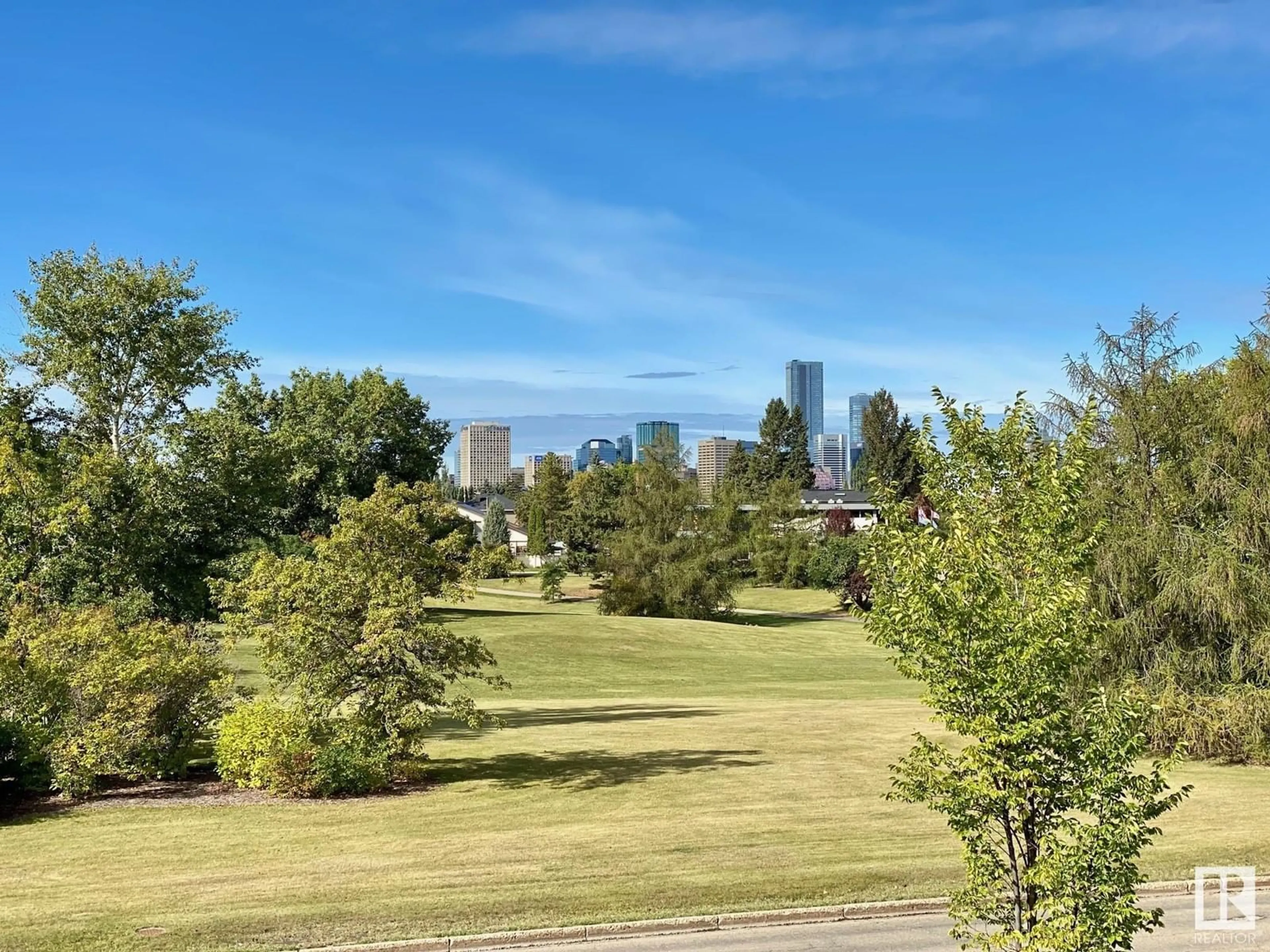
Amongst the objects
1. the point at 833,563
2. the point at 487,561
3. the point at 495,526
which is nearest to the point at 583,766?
the point at 487,561

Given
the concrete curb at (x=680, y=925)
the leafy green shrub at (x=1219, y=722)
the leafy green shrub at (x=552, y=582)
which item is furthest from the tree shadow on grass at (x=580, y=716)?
the leafy green shrub at (x=552, y=582)

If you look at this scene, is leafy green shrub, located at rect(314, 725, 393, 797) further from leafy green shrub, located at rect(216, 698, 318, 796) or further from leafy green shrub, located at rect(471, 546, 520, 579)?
leafy green shrub, located at rect(471, 546, 520, 579)

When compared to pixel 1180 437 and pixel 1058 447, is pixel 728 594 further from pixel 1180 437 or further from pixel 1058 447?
pixel 1058 447

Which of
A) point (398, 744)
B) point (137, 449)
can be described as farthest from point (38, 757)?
point (137, 449)

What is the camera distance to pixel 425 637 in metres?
20.3

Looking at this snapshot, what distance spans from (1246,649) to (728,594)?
165ft

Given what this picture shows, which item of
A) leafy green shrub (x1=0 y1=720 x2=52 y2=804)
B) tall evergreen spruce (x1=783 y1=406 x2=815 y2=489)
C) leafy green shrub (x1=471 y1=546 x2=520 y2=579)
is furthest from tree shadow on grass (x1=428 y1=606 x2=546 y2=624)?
tall evergreen spruce (x1=783 y1=406 x2=815 y2=489)

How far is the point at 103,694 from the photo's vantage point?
2036 centimetres

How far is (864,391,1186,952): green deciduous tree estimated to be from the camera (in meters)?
7.94

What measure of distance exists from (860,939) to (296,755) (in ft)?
39.4

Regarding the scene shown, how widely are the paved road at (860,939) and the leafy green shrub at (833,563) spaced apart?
6930 centimetres

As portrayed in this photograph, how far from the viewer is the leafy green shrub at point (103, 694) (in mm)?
19844

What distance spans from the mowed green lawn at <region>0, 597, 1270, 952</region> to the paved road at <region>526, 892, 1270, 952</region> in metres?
0.65

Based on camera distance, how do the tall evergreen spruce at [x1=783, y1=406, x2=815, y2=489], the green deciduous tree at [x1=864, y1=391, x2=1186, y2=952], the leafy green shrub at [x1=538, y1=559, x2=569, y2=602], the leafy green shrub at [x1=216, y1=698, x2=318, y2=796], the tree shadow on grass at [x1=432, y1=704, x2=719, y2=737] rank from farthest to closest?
1. the tall evergreen spruce at [x1=783, y1=406, x2=815, y2=489]
2. the leafy green shrub at [x1=538, y1=559, x2=569, y2=602]
3. the tree shadow on grass at [x1=432, y1=704, x2=719, y2=737]
4. the leafy green shrub at [x1=216, y1=698, x2=318, y2=796]
5. the green deciduous tree at [x1=864, y1=391, x2=1186, y2=952]
